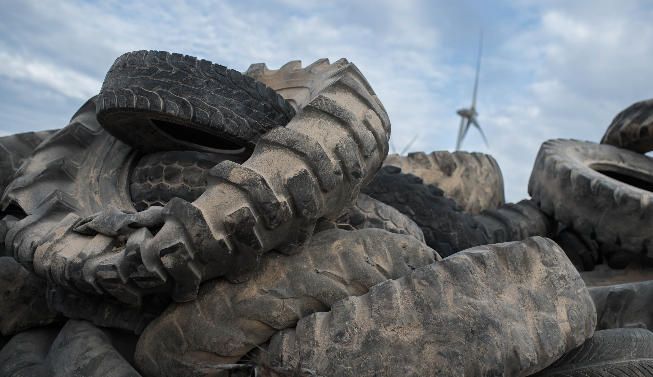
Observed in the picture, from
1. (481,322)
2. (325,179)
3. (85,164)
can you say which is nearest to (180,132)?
(85,164)

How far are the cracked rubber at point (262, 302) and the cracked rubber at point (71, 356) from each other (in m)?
0.06

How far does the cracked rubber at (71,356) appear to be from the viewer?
4.35 feet

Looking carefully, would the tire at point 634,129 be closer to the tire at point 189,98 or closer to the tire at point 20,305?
the tire at point 189,98

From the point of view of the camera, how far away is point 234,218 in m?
1.17

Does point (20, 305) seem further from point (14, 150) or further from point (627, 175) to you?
point (627, 175)

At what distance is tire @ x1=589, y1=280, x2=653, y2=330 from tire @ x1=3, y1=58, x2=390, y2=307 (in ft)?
2.81

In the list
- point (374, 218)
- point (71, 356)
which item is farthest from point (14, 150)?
point (374, 218)

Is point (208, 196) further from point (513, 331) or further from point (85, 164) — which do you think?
point (85, 164)

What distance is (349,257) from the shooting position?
1319 mm

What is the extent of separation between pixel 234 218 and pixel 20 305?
2.66ft

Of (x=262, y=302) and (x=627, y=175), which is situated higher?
(x=627, y=175)

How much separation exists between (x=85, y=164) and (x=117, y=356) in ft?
2.18

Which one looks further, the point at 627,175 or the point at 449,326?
the point at 627,175

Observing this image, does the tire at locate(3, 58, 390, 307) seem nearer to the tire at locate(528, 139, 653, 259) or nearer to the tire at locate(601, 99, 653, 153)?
the tire at locate(528, 139, 653, 259)
